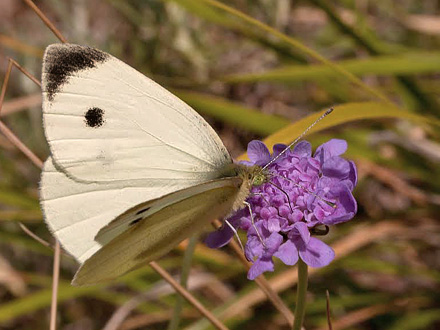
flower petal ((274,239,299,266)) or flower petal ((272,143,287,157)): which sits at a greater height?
flower petal ((272,143,287,157))

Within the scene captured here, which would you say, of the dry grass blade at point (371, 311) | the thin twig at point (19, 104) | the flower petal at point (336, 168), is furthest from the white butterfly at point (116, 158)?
the thin twig at point (19, 104)

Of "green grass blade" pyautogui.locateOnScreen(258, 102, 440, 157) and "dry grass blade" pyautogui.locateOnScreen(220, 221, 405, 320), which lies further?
"dry grass blade" pyautogui.locateOnScreen(220, 221, 405, 320)

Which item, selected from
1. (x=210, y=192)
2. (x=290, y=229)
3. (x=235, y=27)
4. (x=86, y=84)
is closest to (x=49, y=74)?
(x=86, y=84)

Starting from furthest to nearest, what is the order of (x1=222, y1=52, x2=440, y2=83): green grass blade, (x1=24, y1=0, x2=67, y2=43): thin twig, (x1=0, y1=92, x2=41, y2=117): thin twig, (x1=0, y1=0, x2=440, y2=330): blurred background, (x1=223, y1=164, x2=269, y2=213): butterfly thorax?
(x1=0, y1=92, x2=41, y2=117): thin twig → (x1=0, y1=0, x2=440, y2=330): blurred background → (x1=222, y1=52, x2=440, y2=83): green grass blade → (x1=24, y1=0, x2=67, y2=43): thin twig → (x1=223, y1=164, x2=269, y2=213): butterfly thorax

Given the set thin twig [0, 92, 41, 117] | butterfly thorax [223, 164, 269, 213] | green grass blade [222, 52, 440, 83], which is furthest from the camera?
thin twig [0, 92, 41, 117]

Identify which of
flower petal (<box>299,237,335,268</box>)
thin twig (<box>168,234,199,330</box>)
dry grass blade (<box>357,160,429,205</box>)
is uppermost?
flower petal (<box>299,237,335,268</box>)

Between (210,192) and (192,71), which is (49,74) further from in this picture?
(192,71)

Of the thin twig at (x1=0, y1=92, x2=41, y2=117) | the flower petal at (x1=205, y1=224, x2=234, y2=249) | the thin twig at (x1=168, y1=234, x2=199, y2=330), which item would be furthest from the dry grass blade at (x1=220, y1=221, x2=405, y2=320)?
the thin twig at (x1=0, y1=92, x2=41, y2=117)

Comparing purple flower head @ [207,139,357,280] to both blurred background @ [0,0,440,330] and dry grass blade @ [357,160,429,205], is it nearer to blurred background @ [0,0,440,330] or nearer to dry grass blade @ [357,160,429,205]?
blurred background @ [0,0,440,330]
